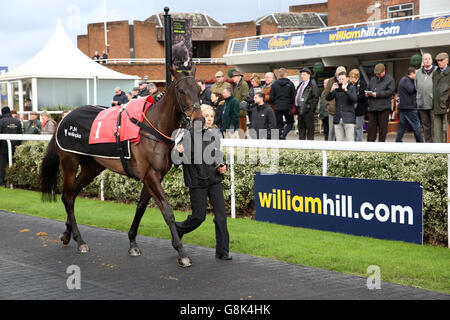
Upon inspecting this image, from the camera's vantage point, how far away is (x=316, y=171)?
842 cm

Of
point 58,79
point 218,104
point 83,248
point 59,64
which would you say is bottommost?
point 83,248

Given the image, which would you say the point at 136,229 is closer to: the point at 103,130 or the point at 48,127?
the point at 103,130

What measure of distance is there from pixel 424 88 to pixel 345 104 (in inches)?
61.1

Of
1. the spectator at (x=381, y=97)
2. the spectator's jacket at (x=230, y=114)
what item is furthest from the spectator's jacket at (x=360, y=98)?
the spectator's jacket at (x=230, y=114)

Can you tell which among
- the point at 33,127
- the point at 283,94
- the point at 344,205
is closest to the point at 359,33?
the point at 283,94

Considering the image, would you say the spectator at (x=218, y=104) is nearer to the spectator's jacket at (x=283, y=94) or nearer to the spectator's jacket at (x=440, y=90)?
the spectator's jacket at (x=283, y=94)

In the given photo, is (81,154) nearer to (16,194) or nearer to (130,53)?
(16,194)

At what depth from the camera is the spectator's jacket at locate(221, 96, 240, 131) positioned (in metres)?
12.5

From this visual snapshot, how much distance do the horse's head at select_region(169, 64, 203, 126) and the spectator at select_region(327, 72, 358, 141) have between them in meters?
5.71

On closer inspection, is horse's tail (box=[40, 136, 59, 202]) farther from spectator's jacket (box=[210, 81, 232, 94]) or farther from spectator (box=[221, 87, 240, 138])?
spectator's jacket (box=[210, 81, 232, 94])

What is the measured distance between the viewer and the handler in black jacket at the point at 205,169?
6.66m

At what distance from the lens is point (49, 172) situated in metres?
8.80

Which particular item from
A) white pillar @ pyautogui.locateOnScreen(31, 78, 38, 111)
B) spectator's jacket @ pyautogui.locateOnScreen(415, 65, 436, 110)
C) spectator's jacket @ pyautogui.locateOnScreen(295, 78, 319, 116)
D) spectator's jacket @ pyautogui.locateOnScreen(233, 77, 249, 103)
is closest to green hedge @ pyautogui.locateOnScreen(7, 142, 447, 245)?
spectator's jacket @ pyautogui.locateOnScreen(295, 78, 319, 116)
